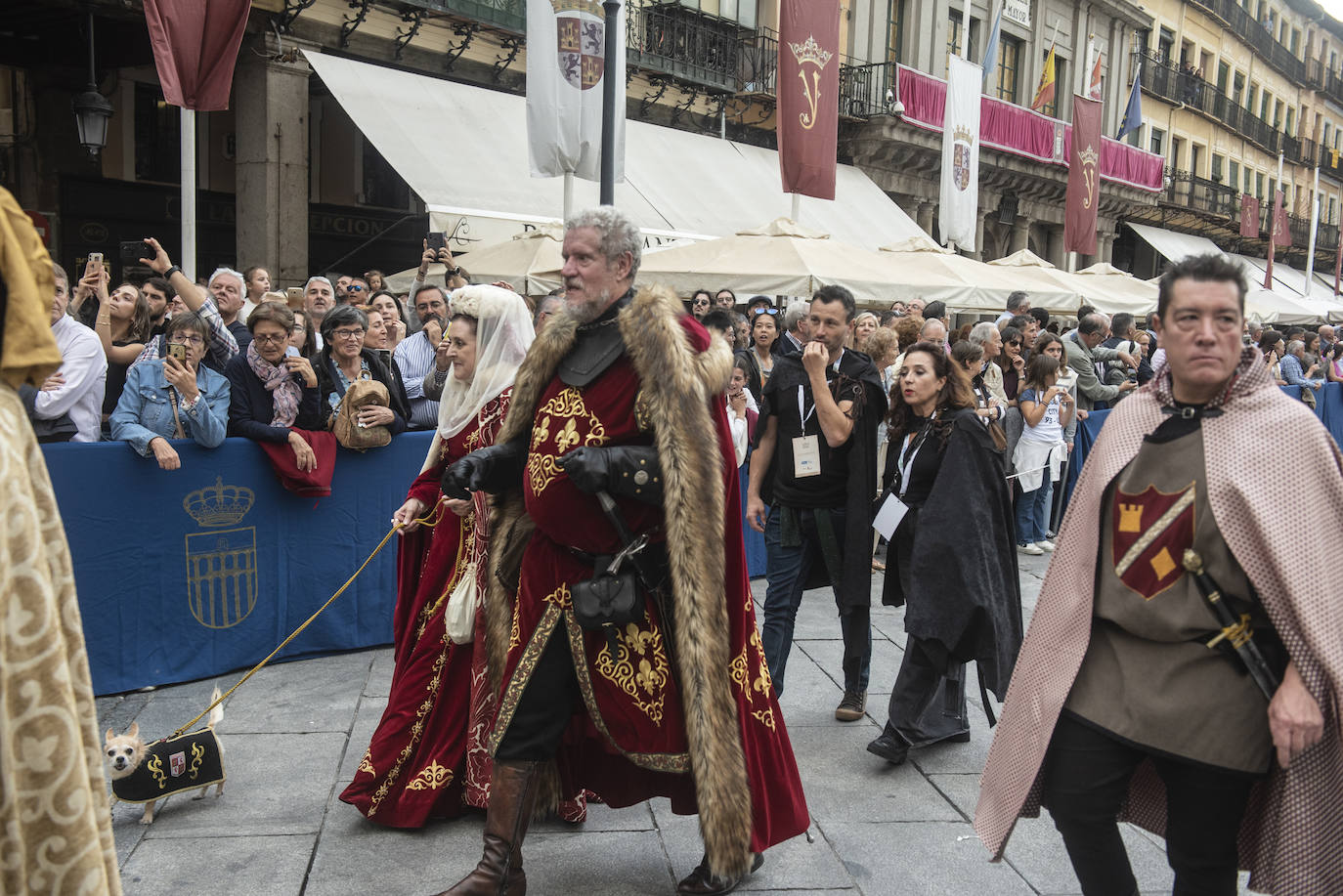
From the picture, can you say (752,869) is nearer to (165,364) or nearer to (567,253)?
(567,253)

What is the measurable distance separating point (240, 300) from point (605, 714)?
480 cm

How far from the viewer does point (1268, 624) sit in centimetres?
245

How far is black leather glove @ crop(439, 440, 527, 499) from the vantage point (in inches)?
130

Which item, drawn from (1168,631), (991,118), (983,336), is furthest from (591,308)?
(991,118)

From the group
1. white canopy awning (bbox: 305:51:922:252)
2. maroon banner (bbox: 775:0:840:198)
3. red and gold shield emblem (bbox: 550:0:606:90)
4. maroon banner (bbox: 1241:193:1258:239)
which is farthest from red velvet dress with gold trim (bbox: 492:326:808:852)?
maroon banner (bbox: 1241:193:1258:239)

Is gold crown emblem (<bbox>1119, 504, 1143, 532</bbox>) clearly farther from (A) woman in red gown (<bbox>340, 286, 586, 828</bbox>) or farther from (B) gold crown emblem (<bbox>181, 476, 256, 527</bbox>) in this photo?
(B) gold crown emblem (<bbox>181, 476, 256, 527</bbox>)

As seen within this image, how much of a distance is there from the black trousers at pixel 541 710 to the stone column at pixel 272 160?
37.3 ft

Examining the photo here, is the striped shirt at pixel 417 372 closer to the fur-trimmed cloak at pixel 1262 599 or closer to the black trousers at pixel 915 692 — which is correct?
the black trousers at pixel 915 692

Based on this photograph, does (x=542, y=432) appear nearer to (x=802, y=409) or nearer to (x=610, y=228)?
(x=610, y=228)

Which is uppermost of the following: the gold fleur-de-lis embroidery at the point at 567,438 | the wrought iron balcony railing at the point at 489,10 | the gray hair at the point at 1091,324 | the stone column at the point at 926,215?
the wrought iron balcony railing at the point at 489,10

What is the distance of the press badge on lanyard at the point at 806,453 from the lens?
4.96 m

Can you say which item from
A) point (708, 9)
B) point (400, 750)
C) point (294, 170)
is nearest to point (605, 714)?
point (400, 750)

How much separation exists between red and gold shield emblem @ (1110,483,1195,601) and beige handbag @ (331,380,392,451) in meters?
4.16

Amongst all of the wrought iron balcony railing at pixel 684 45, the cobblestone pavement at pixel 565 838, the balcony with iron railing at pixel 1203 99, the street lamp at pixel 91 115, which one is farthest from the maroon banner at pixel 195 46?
the balcony with iron railing at pixel 1203 99
